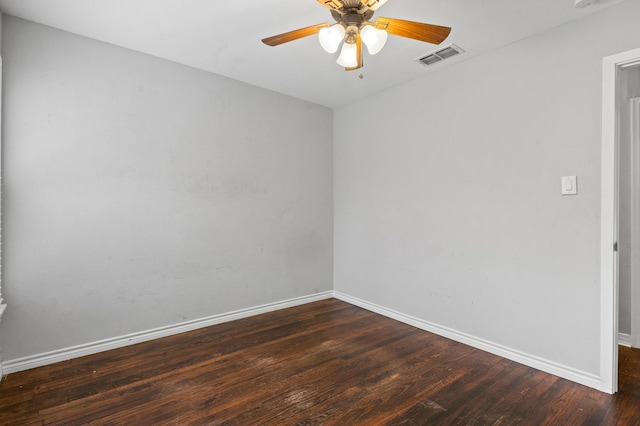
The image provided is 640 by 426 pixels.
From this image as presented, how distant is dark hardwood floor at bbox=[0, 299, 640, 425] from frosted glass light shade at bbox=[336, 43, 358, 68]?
2042 mm

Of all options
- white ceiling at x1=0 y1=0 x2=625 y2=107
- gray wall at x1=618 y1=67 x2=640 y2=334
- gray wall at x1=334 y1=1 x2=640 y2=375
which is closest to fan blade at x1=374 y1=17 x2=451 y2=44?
white ceiling at x1=0 y1=0 x2=625 y2=107

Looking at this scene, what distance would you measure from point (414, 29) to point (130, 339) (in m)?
3.15

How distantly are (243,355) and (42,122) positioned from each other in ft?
7.62

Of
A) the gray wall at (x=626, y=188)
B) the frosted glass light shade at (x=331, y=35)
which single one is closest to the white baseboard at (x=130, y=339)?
the frosted glass light shade at (x=331, y=35)

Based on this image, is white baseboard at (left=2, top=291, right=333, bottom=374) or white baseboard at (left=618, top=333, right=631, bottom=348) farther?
white baseboard at (left=618, top=333, right=631, bottom=348)

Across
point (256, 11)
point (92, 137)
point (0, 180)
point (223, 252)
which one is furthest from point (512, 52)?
point (0, 180)

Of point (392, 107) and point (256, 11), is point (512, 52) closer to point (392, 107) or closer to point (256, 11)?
point (392, 107)

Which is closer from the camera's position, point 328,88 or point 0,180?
point 0,180

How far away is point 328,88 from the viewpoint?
11.9ft

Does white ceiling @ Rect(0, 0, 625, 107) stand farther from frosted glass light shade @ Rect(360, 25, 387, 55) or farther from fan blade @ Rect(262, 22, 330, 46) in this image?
frosted glass light shade @ Rect(360, 25, 387, 55)

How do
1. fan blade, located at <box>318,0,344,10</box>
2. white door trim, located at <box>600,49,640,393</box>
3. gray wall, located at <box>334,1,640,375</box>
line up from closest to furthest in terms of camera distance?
fan blade, located at <box>318,0,344,10</box> < white door trim, located at <box>600,49,640,393</box> < gray wall, located at <box>334,1,640,375</box>

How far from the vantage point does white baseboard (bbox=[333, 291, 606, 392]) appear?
2.26m

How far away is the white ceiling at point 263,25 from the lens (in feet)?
7.21

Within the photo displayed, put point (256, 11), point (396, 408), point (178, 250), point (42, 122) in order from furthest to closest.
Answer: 1. point (178, 250)
2. point (42, 122)
3. point (256, 11)
4. point (396, 408)
